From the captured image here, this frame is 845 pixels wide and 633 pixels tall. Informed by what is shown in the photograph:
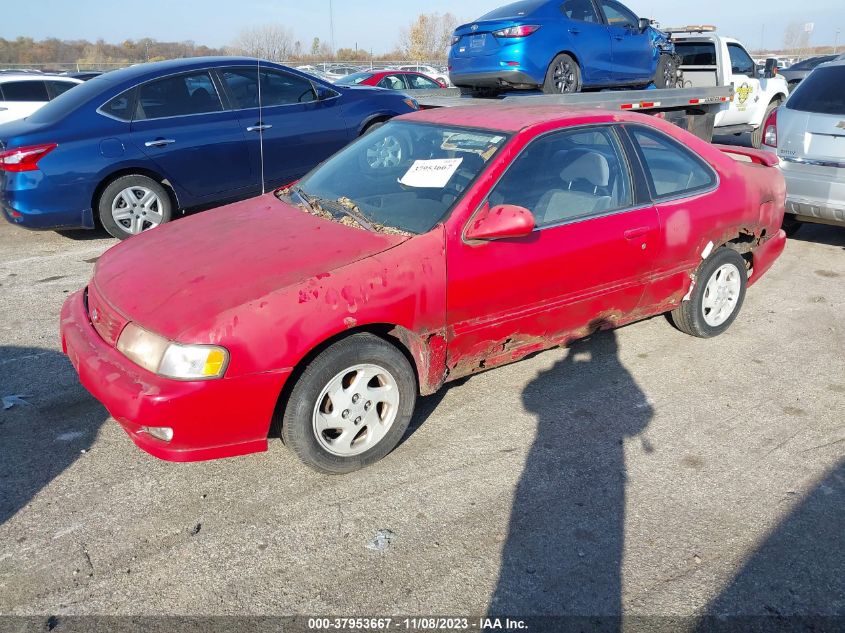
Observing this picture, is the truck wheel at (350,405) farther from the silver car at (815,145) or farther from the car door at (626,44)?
the car door at (626,44)

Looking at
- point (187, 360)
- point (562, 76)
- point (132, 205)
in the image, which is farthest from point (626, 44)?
point (187, 360)

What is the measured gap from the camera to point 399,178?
3910 millimetres

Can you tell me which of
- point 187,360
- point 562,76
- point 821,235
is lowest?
point 821,235

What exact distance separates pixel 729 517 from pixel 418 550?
1377mm

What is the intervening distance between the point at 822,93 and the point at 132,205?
22.3 ft

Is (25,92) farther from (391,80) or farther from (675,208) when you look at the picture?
(675,208)

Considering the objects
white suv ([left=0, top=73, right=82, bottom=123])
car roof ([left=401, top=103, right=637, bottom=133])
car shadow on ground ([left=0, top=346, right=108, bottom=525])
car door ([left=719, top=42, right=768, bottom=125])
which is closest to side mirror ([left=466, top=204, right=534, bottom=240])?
car roof ([left=401, top=103, right=637, bottom=133])

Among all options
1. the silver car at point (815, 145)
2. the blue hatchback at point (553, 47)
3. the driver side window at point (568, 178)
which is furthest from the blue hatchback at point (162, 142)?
the silver car at point (815, 145)

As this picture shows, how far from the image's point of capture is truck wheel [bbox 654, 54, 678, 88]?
10.1 m

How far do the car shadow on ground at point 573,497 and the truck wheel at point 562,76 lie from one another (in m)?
4.92

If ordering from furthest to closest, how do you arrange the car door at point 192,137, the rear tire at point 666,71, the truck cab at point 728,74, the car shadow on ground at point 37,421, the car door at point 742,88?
1. the car door at point 742,88
2. the truck cab at point 728,74
3. the rear tire at point 666,71
4. the car door at point 192,137
5. the car shadow on ground at point 37,421

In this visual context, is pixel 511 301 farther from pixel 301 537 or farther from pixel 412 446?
pixel 301 537

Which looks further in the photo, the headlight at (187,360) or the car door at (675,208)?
the car door at (675,208)

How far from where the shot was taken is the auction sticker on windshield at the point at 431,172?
370 centimetres
